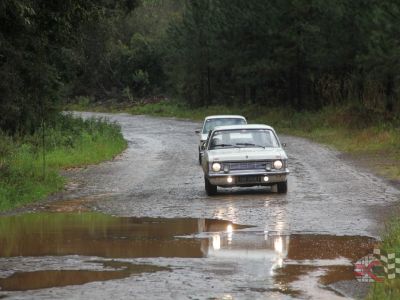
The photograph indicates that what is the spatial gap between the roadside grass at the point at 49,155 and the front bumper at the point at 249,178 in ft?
13.2

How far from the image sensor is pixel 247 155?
61.3ft

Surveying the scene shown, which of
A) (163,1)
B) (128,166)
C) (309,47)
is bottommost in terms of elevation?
(128,166)

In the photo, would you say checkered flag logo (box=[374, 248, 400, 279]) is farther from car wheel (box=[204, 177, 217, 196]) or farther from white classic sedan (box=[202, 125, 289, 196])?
car wheel (box=[204, 177, 217, 196])

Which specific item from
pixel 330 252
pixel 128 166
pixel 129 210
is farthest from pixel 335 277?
pixel 128 166

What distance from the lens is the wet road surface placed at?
30.2 feet

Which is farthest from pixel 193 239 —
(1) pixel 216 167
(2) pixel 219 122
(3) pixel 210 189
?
(2) pixel 219 122

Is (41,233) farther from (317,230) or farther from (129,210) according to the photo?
(317,230)

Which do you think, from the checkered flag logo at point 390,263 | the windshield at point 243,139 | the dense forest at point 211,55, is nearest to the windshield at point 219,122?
the dense forest at point 211,55

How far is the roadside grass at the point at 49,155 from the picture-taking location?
735 inches

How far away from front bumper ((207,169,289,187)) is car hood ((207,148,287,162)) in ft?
1.12

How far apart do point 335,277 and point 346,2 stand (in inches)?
1317

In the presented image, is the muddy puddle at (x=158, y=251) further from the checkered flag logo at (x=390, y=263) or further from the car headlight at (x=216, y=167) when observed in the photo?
the car headlight at (x=216, y=167)

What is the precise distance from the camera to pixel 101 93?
97.8 metres

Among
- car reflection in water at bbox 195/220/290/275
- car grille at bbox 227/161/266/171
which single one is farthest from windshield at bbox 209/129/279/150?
car reflection in water at bbox 195/220/290/275
